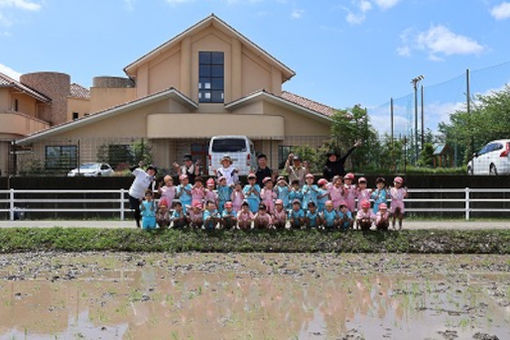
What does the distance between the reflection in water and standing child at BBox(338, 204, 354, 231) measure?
9.56ft

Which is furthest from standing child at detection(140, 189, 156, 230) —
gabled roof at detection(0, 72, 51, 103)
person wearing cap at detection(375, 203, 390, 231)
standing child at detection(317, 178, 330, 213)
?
gabled roof at detection(0, 72, 51, 103)

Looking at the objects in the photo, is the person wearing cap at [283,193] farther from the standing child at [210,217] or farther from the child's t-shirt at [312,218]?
the standing child at [210,217]

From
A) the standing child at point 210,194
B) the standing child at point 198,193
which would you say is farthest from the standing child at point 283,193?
the standing child at point 198,193

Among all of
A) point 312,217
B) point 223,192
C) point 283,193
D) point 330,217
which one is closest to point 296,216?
point 312,217

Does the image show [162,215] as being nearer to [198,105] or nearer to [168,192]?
[168,192]

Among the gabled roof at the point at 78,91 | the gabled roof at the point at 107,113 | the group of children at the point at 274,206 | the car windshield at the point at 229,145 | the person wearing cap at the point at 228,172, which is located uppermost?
the gabled roof at the point at 78,91

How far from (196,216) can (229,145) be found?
896 cm

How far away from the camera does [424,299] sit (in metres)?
7.59

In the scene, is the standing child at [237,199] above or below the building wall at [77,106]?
below

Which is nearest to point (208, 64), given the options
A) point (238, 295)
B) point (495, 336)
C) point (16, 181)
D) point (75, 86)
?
point (16, 181)

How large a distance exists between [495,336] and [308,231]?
22.0 ft

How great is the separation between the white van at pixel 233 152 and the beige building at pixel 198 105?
6.80 feet

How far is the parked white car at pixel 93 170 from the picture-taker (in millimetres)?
Answer: 20278

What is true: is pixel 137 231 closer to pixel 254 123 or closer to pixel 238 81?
pixel 254 123
